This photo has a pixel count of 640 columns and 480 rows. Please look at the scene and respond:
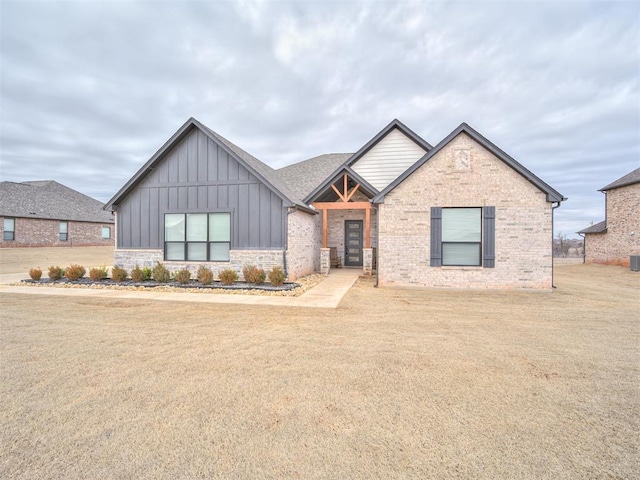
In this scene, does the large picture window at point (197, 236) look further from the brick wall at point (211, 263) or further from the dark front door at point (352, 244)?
the dark front door at point (352, 244)

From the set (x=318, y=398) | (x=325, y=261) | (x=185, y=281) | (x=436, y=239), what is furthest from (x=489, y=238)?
(x=185, y=281)

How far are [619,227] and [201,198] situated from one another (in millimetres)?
24884

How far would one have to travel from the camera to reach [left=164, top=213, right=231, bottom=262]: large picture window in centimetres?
1156

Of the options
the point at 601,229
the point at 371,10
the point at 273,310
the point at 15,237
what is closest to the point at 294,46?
the point at 371,10

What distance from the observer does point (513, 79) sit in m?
16.5

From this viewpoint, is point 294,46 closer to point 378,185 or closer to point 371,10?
point 371,10

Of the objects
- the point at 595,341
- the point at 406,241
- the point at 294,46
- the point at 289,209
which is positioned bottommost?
the point at 595,341

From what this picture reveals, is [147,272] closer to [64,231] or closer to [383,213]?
[383,213]

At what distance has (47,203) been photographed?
29.9m

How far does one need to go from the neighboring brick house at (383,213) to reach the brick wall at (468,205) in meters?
0.03

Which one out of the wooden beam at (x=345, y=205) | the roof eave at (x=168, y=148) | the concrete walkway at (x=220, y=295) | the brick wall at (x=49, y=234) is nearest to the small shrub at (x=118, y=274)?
the concrete walkway at (x=220, y=295)

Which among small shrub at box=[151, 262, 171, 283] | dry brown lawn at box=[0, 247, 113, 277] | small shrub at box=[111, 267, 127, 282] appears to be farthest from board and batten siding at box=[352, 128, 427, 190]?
dry brown lawn at box=[0, 247, 113, 277]

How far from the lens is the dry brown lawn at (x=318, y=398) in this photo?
7.09 ft

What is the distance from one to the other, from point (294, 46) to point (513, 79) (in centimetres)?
1261
